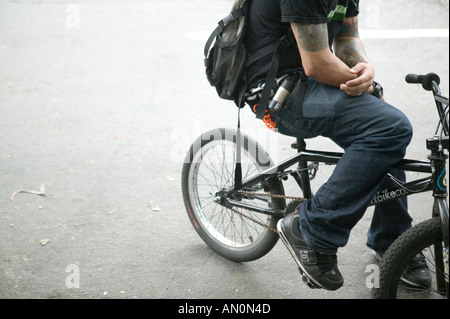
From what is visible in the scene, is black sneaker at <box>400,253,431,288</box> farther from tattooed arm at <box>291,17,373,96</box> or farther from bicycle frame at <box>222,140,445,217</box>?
tattooed arm at <box>291,17,373,96</box>

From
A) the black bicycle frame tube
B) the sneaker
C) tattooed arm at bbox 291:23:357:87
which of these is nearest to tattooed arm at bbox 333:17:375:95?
tattooed arm at bbox 291:23:357:87

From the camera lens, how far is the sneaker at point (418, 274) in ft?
11.2

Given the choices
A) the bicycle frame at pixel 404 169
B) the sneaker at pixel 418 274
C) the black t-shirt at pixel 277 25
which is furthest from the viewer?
the sneaker at pixel 418 274

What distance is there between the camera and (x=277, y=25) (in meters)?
3.02

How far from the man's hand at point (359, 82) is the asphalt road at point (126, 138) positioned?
1387 mm

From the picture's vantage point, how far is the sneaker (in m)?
3.42

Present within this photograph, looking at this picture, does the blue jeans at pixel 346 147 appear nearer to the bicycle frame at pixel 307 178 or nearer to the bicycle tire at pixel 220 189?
the bicycle frame at pixel 307 178

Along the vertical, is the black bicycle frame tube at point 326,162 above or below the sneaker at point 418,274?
above

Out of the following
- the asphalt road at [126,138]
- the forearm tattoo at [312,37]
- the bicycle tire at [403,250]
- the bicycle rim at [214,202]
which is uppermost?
the forearm tattoo at [312,37]

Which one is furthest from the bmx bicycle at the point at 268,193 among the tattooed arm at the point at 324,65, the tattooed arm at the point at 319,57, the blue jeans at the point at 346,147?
the tattooed arm at the point at 319,57

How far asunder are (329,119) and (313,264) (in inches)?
31.5

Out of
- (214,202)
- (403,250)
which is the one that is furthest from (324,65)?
(214,202)
